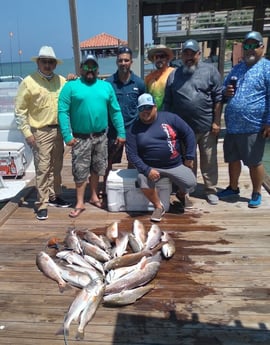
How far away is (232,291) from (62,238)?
70.7 inches

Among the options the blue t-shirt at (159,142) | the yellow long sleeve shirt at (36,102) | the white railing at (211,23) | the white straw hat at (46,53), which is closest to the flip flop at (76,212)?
the blue t-shirt at (159,142)

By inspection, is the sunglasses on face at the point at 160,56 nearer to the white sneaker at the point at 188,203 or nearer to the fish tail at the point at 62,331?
the white sneaker at the point at 188,203

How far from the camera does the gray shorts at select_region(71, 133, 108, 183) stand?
3949mm

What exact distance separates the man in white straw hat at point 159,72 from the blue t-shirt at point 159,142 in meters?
0.38

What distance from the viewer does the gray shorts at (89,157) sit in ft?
13.0

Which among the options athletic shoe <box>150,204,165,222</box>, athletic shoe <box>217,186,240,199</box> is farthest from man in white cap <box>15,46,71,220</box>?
athletic shoe <box>217,186,240,199</box>

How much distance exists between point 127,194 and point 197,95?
4.62 ft

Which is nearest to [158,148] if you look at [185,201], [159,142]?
[159,142]

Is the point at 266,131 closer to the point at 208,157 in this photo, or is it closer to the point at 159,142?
the point at 208,157

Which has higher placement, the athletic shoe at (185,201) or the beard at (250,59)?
the beard at (250,59)

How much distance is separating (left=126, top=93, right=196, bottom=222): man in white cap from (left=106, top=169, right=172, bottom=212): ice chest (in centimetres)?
22

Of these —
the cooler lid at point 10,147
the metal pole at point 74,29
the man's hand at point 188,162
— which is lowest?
the cooler lid at point 10,147

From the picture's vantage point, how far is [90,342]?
2266mm

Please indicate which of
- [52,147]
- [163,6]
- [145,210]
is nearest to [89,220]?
[145,210]
